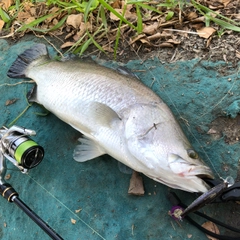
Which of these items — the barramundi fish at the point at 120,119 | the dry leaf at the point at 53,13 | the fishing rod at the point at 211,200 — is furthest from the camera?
the dry leaf at the point at 53,13

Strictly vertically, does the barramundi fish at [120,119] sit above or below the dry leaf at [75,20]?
below

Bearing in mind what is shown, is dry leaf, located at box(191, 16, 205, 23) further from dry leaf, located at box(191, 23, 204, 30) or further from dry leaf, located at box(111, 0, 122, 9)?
dry leaf, located at box(111, 0, 122, 9)

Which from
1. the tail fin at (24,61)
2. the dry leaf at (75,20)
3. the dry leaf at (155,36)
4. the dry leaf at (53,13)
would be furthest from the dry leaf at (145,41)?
the dry leaf at (53,13)

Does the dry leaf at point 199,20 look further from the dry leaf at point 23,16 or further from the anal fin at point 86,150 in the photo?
the dry leaf at point 23,16

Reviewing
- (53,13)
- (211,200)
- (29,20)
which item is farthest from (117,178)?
(29,20)

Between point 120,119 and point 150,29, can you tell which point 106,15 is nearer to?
point 150,29

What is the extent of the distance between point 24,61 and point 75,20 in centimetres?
72

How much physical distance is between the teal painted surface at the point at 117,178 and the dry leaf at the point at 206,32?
0.28m

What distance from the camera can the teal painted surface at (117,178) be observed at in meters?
2.29

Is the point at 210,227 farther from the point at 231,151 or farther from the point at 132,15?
the point at 132,15

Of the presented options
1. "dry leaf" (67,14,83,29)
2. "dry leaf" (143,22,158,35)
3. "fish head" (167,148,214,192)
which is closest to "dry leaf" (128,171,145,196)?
"fish head" (167,148,214,192)

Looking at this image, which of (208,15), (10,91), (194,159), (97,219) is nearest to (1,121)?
(10,91)

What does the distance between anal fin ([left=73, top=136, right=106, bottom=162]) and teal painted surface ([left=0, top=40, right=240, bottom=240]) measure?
4.2 inches

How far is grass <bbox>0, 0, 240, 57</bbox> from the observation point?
2.90 meters
